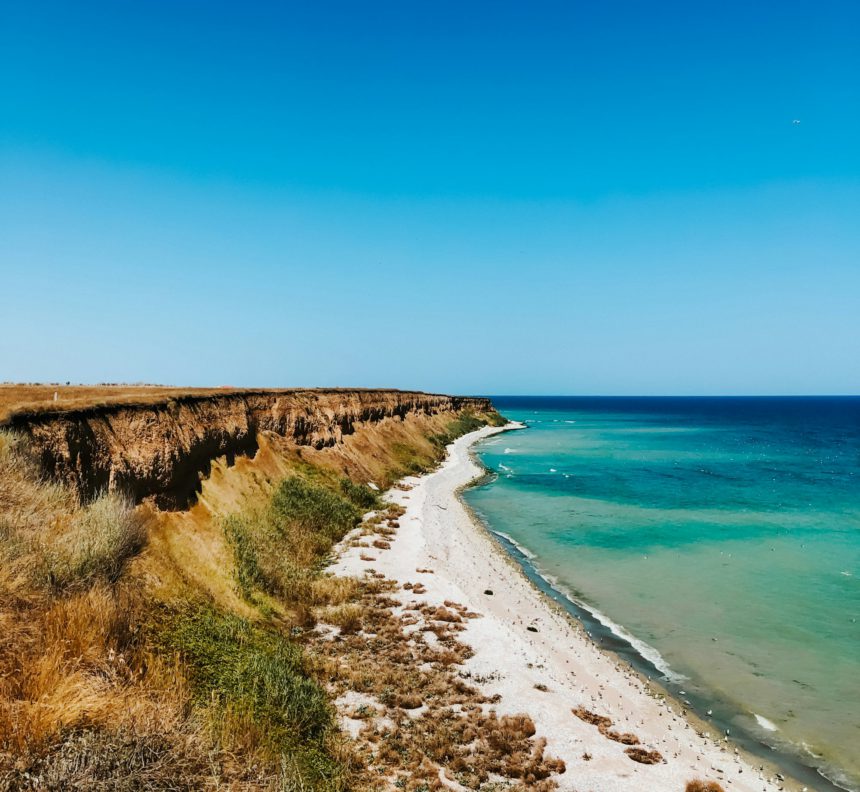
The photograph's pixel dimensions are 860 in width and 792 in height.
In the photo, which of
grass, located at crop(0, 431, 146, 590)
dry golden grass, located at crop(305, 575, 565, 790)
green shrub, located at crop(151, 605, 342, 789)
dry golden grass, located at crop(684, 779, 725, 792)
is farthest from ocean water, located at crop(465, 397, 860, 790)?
grass, located at crop(0, 431, 146, 590)

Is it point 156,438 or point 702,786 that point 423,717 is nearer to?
point 702,786

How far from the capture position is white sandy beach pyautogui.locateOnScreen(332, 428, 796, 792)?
10555 millimetres

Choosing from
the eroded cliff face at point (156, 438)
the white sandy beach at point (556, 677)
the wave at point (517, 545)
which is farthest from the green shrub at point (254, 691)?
the wave at point (517, 545)

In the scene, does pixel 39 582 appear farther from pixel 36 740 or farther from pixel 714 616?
pixel 714 616

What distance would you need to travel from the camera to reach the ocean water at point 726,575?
545 inches

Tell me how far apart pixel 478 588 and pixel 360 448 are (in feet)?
75.6

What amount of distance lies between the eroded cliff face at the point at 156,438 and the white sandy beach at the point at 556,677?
7.15 metres

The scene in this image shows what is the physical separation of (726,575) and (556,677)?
14.5m

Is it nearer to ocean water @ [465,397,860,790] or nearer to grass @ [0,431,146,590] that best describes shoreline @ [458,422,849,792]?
ocean water @ [465,397,860,790]

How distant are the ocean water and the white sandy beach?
1.50m

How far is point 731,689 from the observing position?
582 inches

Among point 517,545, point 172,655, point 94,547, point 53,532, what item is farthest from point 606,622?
point 53,532

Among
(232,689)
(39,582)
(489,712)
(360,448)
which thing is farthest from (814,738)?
(360,448)

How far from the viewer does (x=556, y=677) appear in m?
14.2
